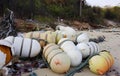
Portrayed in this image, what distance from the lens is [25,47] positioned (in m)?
7.66

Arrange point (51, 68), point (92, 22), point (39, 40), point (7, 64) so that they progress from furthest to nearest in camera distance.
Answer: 1. point (92, 22)
2. point (39, 40)
3. point (51, 68)
4. point (7, 64)

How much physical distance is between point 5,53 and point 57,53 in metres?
1.22

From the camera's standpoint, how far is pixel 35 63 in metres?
7.56

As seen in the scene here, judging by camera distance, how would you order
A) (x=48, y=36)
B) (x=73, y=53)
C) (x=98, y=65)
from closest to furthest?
(x=98, y=65) < (x=73, y=53) < (x=48, y=36)

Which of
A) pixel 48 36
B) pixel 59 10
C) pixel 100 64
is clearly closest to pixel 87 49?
pixel 100 64

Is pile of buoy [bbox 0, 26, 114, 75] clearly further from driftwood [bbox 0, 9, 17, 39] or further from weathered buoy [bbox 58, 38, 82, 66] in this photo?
driftwood [bbox 0, 9, 17, 39]

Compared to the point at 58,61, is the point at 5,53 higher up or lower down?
higher up

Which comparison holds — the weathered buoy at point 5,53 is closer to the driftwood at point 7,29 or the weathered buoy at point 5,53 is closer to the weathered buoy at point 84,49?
the weathered buoy at point 84,49

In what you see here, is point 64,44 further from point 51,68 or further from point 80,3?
point 80,3

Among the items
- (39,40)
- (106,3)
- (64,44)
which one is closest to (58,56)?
(64,44)

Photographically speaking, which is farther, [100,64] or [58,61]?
[100,64]

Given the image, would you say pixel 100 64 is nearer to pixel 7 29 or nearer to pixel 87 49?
pixel 87 49

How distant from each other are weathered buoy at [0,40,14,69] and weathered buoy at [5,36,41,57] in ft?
2.65

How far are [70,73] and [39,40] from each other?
1827mm
